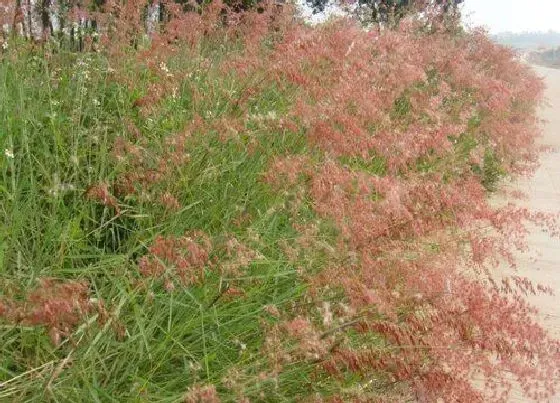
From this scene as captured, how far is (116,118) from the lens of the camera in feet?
13.0

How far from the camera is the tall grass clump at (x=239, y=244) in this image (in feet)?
7.39

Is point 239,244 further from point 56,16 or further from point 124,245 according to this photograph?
point 56,16

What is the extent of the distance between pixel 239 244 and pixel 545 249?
4424 mm

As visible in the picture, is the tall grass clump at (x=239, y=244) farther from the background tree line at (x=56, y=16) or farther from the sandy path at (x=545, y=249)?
the sandy path at (x=545, y=249)

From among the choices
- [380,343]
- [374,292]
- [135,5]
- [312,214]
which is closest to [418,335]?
[374,292]

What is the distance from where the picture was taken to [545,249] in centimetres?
610

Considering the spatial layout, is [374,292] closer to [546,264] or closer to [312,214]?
[312,214]

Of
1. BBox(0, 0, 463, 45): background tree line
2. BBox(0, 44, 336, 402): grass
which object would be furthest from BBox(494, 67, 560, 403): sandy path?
BBox(0, 0, 463, 45): background tree line

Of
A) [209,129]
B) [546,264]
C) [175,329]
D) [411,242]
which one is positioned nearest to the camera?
[175,329]

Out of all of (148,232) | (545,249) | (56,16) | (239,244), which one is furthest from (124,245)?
(545,249)

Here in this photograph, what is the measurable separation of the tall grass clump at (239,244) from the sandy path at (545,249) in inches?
47.4

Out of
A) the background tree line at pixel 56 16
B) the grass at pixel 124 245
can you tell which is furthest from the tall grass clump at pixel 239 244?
the background tree line at pixel 56 16

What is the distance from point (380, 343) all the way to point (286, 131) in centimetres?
147

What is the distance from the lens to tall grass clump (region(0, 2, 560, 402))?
225cm
